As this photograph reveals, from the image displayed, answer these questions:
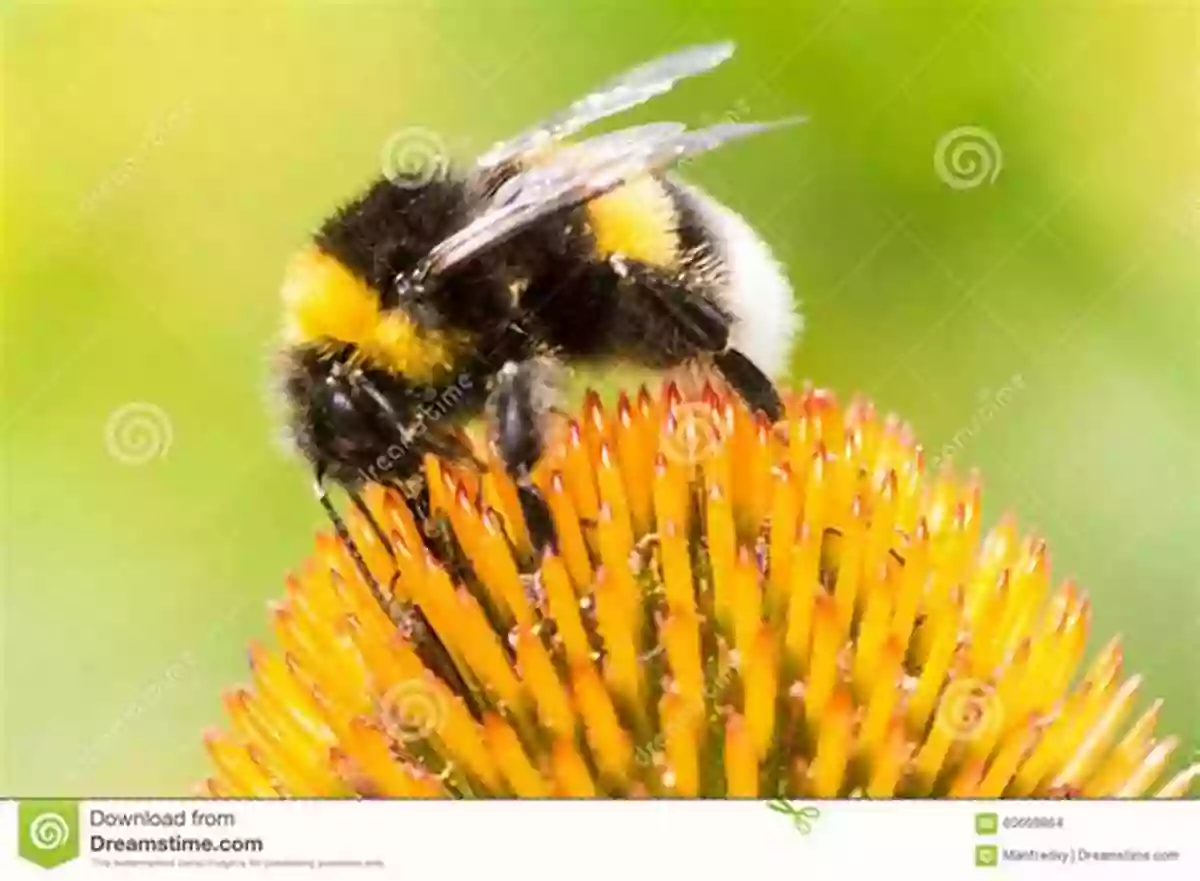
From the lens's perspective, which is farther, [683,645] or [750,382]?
[750,382]

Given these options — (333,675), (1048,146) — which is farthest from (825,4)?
(333,675)

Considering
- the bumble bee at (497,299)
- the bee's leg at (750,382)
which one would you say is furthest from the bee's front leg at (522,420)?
the bee's leg at (750,382)

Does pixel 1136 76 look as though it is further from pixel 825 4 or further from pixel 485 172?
pixel 485 172

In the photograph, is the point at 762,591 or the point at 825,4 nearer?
the point at 762,591
